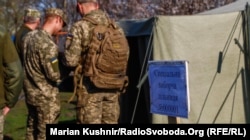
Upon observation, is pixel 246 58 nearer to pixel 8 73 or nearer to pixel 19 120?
pixel 8 73

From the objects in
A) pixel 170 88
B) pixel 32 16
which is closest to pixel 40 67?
pixel 32 16

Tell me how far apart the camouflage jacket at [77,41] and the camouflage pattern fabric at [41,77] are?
0.96 ft

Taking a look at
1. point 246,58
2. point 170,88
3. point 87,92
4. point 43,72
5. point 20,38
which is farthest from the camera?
point 246,58

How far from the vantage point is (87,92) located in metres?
4.93

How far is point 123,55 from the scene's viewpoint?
5027 millimetres

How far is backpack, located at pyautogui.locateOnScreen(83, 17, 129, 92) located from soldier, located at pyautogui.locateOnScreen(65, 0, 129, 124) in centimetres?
6

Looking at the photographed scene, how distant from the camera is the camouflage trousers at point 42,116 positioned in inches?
205

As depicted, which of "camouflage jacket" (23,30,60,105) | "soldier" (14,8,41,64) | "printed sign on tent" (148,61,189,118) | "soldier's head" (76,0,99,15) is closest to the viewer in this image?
"printed sign on tent" (148,61,189,118)

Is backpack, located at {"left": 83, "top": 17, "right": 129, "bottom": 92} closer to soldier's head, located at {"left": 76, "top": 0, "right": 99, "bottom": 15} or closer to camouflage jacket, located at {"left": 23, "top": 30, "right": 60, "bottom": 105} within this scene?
soldier's head, located at {"left": 76, "top": 0, "right": 99, "bottom": 15}

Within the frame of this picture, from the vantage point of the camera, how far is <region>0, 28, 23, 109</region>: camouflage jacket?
153 inches

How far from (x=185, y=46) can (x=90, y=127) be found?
248cm

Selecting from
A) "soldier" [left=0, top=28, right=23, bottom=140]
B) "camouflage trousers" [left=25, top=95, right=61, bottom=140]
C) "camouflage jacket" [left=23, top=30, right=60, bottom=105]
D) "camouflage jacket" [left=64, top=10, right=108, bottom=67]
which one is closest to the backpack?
"camouflage jacket" [left=64, top=10, right=108, bottom=67]

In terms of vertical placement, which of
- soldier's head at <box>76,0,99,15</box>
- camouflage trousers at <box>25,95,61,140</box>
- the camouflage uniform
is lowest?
camouflage trousers at <box>25,95,61,140</box>

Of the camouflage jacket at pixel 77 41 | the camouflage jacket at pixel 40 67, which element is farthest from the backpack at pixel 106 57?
the camouflage jacket at pixel 40 67
